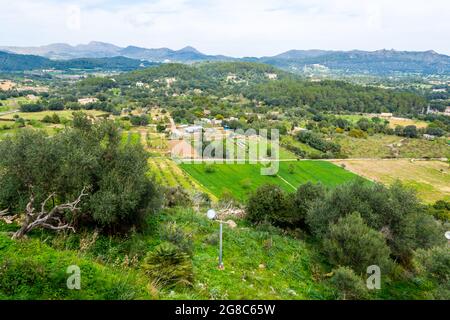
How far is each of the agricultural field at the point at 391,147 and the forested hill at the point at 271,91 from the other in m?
37.8

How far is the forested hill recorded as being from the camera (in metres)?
108

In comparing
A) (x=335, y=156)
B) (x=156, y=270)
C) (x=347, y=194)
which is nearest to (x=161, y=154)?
(x=335, y=156)

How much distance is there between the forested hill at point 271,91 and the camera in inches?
4266

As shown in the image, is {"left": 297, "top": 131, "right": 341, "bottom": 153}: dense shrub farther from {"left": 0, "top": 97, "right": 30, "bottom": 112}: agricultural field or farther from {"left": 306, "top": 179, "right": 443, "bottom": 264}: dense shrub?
{"left": 0, "top": 97, "right": 30, "bottom": 112}: agricultural field

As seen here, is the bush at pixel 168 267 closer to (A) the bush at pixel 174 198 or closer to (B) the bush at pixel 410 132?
(A) the bush at pixel 174 198

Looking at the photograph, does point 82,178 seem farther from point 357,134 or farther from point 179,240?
point 357,134

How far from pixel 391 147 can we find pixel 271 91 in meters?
64.8

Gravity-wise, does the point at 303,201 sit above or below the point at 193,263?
below

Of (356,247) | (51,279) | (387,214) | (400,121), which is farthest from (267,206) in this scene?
(400,121)

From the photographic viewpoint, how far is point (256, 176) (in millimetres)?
42594
